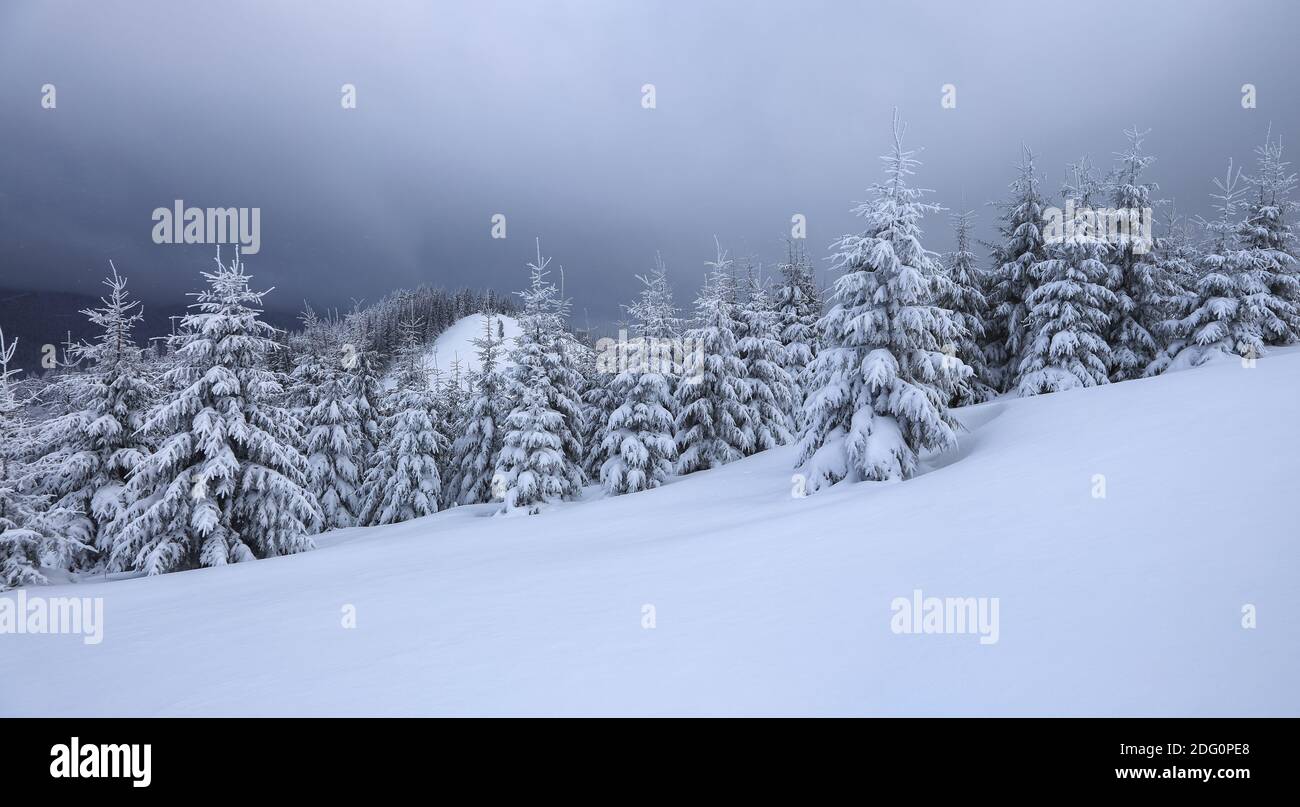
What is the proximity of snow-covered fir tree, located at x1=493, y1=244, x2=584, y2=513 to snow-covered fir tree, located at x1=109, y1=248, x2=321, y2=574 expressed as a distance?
7.82m

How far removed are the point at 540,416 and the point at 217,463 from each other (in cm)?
1149

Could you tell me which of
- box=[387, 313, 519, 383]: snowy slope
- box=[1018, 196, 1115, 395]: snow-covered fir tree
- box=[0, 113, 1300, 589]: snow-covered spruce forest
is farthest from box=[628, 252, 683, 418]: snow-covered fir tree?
box=[387, 313, 519, 383]: snowy slope

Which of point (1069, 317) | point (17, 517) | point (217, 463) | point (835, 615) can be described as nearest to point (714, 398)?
point (1069, 317)

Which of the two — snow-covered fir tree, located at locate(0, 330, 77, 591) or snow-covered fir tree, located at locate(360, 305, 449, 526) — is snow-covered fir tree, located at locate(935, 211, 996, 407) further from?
snow-covered fir tree, located at locate(0, 330, 77, 591)

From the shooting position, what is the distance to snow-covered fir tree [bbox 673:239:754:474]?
2725 cm

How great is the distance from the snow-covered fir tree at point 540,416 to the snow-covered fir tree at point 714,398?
17.3 feet

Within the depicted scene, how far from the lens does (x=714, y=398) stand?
2775 centimetres

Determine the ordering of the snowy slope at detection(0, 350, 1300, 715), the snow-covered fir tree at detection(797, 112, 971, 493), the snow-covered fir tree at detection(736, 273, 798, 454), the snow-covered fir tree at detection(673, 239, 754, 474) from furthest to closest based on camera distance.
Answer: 1. the snow-covered fir tree at detection(736, 273, 798, 454)
2. the snow-covered fir tree at detection(673, 239, 754, 474)
3. the snow-covered fir tree at detection(797, 112, 971, 493)
4. the snowy slope at detection(0, 350, 1300, 715)

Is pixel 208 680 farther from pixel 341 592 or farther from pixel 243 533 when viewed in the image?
pixel 243 533

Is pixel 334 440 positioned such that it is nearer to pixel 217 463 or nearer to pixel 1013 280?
pixel 217 463

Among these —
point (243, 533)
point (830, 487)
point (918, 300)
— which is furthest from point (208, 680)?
point (918, 300)
